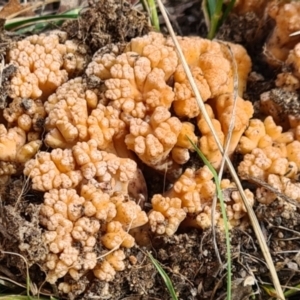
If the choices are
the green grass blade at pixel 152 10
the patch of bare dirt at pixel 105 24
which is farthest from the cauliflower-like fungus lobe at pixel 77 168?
the green grass blade at pixel 152 10

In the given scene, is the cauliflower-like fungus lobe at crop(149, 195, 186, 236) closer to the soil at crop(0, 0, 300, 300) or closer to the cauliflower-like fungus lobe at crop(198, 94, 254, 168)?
the soil at crop(0, 0, 300, 300)

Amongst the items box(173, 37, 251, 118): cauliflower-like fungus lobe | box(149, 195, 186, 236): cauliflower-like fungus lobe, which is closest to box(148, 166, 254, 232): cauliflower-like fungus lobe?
box(149, 195, 186, 236): cauliflower-like fungus lobe

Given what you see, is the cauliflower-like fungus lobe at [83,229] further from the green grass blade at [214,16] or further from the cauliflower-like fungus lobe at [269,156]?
the green grass blade at [214,16]

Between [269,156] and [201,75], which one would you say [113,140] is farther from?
[269,156]

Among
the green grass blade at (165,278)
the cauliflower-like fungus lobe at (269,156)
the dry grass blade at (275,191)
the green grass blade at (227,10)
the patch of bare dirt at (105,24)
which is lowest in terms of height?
the green grass blade at (165,278)

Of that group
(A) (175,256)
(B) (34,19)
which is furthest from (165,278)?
(B) (34,19)

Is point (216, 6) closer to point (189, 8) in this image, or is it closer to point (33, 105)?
point (189, 8)

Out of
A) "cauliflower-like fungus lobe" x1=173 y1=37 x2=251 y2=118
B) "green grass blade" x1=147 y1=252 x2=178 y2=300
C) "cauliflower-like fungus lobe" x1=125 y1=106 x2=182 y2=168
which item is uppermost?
"cauliflower-like fungus lobe" x1=173 y1=37 x2=251 y2=118

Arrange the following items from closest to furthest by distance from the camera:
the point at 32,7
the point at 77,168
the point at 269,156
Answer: the point at 77,168, the point at 269,156, the point at 32,7

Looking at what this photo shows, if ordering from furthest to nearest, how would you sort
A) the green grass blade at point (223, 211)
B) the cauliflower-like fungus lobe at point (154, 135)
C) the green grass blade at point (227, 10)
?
1. the green grass blade at point (227, 10)
2. the cauliflower-like fungus lobe at point (154, 135)
3. the green grass blade at point (223, 211)

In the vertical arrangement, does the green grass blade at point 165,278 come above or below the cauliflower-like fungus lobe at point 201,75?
below
